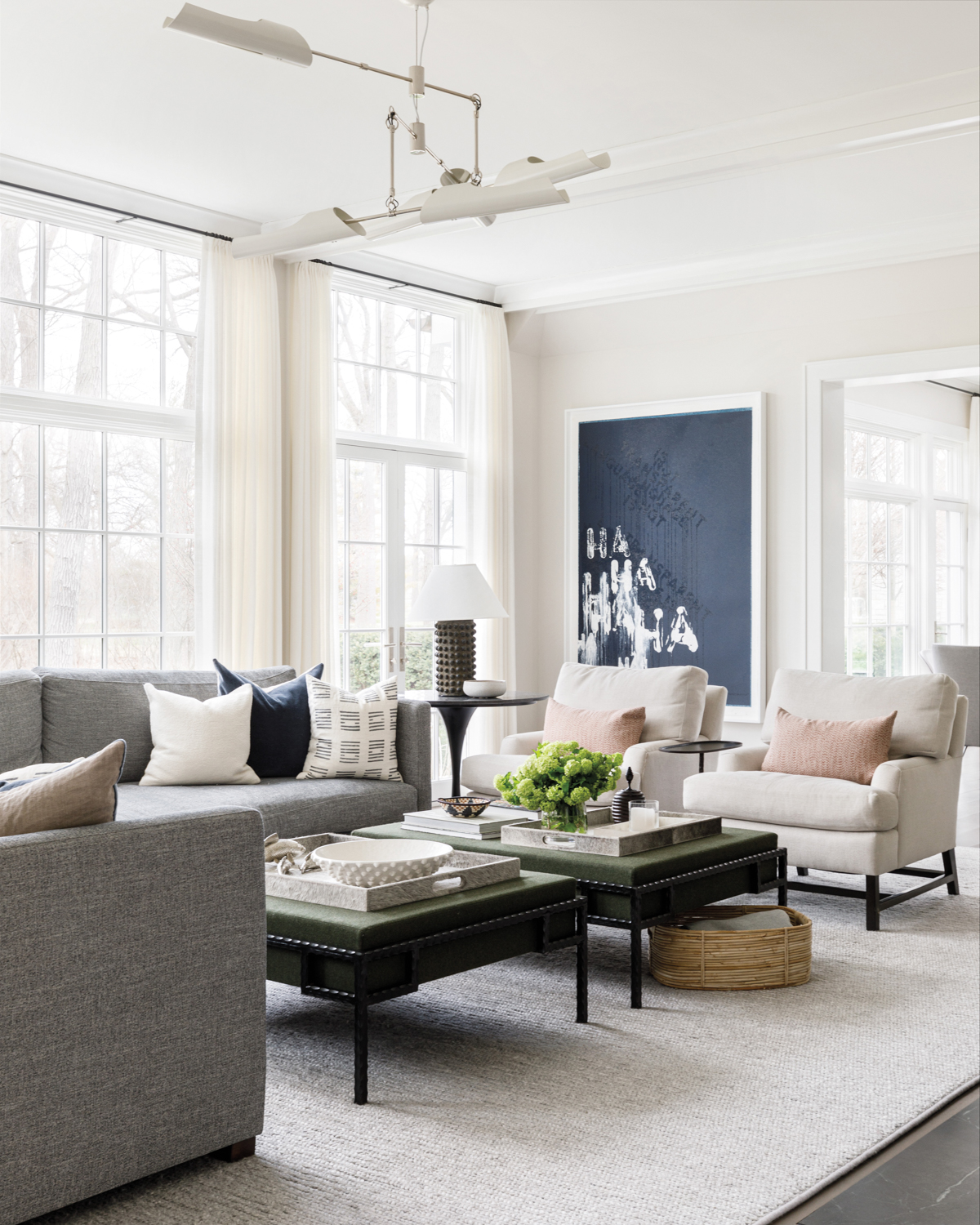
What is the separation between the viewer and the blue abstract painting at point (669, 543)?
7.07 meters

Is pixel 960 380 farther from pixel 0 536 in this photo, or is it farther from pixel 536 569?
pixel 0 536

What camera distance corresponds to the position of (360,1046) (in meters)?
2.80

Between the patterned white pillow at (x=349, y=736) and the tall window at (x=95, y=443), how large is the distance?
1.11m

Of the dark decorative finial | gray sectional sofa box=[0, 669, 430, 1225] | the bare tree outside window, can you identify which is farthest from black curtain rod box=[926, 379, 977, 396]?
gray sectional sofa box=[0, 669, 430, 1225]

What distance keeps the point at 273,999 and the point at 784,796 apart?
200 centimetres

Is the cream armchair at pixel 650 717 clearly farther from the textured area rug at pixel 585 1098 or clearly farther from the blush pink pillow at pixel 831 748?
the textured area rug at pixel 585 1098

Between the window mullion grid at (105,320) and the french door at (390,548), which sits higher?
the window mullion grid at (105,320)

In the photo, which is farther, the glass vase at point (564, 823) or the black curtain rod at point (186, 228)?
the black curtain rod at point (186, 228)

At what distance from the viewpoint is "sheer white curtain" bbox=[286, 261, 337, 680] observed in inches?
241

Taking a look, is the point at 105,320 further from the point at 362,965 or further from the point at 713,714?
the point at 362,965

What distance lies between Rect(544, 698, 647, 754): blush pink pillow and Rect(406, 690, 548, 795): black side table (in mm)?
350

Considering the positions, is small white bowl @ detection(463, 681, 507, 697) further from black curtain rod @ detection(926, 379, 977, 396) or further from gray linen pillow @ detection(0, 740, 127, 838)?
black curtain rod @ detection(926, 379, 977, 396)

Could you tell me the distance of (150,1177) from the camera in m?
2.41

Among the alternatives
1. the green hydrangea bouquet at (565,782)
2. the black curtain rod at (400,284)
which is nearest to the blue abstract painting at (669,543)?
the black curtain rod at (400,284)
